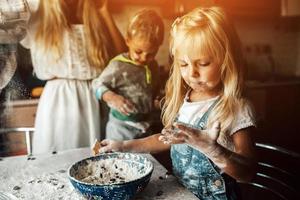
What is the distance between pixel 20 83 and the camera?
1.13 metres

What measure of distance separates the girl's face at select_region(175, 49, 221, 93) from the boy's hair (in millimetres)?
173

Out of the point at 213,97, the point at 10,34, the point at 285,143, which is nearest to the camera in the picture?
the point at 213,97

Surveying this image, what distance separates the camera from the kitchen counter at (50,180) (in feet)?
2.74

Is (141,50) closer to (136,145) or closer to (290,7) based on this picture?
(136,145)

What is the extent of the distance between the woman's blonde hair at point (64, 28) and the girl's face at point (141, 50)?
0.28 ft

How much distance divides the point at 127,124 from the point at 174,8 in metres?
0.39

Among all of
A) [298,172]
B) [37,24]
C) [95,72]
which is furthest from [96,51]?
[298,172]

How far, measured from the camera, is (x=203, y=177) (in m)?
0.92

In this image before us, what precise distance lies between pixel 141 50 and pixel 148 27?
0.24ft

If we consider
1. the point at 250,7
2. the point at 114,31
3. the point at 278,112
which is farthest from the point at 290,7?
the point at 114,31

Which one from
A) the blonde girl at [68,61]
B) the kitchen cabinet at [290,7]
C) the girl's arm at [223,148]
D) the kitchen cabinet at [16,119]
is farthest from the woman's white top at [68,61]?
the kitchen cabinet at [290,7]

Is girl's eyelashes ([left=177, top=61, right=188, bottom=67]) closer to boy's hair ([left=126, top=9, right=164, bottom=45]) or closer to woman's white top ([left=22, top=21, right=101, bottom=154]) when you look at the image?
boy's hair ([left=126, top=9, right=164, bottom=45])

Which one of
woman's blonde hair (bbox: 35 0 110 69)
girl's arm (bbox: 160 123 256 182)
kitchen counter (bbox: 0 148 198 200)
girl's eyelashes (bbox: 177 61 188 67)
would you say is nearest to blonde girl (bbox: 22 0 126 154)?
woman's blonde hair (bbox: 35 0 110 69)

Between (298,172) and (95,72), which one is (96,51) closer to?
(95,72)
